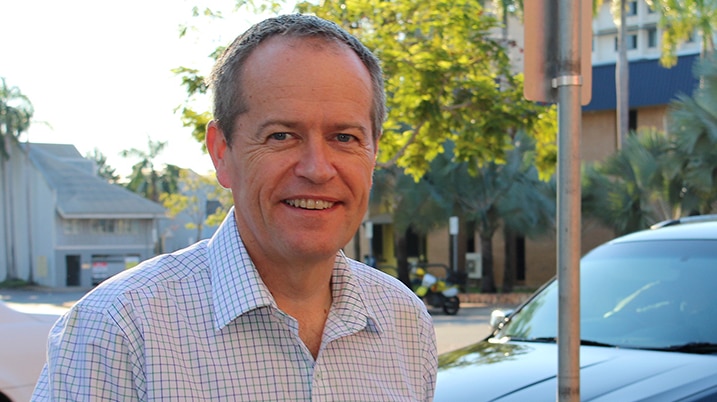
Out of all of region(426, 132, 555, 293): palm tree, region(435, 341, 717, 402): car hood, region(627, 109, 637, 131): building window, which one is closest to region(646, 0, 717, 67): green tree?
region(627, 109, 637, 131): building window

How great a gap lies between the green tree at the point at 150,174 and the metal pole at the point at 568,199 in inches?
2617

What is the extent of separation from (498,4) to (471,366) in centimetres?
2671

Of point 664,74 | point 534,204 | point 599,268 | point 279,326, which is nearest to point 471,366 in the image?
point 599,268

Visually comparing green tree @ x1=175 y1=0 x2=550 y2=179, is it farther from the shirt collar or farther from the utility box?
the utility box

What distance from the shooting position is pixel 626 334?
4559mm

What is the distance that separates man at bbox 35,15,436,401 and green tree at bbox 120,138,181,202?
223 ft

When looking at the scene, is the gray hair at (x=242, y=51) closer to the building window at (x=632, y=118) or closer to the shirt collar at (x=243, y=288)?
the shirt collar at (x=243, y=288)

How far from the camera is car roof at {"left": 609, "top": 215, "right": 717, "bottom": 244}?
16.2 feet

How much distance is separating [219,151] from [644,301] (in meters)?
3.45

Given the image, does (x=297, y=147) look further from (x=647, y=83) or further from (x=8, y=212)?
(x=8, y=212)

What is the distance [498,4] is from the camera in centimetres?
2961

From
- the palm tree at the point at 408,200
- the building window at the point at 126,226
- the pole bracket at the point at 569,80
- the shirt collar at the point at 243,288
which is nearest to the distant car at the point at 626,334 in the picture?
the pole bracket at the point at 569,80

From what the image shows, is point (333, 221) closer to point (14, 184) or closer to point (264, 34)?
point (264, 34)

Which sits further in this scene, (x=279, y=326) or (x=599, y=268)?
(x=599, y=268)
